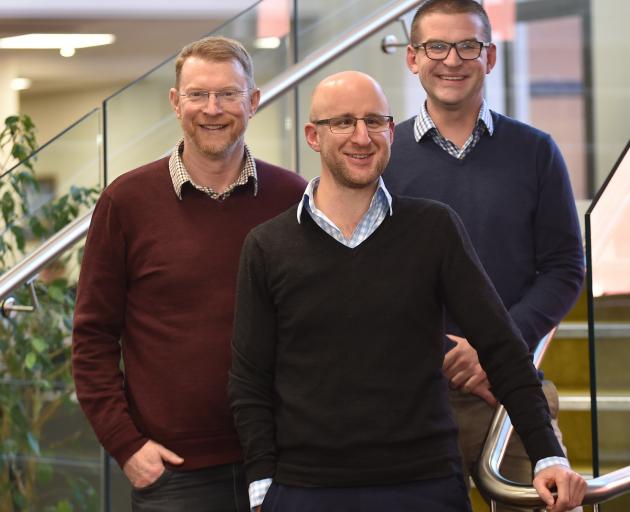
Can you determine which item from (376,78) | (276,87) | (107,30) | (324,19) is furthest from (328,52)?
(107,30)

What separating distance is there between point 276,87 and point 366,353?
5.44 ft

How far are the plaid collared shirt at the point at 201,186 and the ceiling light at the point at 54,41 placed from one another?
6593 mm

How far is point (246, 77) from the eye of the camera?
2.50 metres

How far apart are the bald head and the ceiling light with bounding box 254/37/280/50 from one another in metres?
2.03

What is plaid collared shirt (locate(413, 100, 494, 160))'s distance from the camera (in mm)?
2643

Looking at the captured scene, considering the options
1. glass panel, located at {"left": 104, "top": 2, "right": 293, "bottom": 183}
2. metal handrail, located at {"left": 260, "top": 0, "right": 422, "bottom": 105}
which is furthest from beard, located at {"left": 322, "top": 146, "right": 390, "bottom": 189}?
glass panel, located at {"left": 104, "top": 2, "right": 293, "bottom": 183}

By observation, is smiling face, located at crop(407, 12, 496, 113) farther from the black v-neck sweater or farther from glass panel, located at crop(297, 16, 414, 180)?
glass panel, located at crop(297, 16, 414, 180)

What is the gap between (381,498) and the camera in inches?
81.1

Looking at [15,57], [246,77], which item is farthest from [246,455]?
[15,57]


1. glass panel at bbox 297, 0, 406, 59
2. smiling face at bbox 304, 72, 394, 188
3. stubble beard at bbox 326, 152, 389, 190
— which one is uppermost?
glass panel at bbox 297, 0, 406, 59

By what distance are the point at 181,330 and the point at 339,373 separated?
0.42 m

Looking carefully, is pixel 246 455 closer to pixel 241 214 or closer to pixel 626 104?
pixel 241 214

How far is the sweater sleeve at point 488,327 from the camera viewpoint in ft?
6.93

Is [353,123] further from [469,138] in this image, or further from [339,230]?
[469,138]
